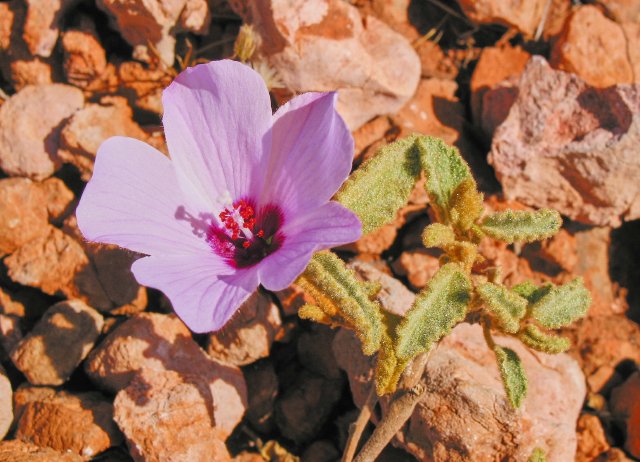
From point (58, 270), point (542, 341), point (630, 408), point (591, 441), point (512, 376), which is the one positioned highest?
point (542, 341)

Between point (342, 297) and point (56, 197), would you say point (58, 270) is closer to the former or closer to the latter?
point (56, 197)

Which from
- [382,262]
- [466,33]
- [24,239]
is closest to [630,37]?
[466,33]

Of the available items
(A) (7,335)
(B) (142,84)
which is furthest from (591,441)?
(B) (142,84)

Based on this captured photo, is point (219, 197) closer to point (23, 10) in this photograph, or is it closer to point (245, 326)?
point (245, 326)

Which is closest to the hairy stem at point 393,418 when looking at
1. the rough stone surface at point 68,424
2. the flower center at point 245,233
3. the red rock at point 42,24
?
the flower center at point 245,233

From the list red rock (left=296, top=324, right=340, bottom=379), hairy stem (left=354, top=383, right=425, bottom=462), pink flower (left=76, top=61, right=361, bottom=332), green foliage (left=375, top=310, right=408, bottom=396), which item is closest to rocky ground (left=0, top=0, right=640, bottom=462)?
red rock (left=296, top=324, right=340, bottom=379)

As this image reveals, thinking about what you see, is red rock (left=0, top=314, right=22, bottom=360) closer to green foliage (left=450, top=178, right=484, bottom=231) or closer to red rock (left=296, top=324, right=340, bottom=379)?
red rock (left=296, top=324, right=340, bottom=379)

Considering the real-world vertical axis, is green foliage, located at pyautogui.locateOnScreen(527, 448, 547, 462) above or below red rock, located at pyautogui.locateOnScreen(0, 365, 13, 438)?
below
